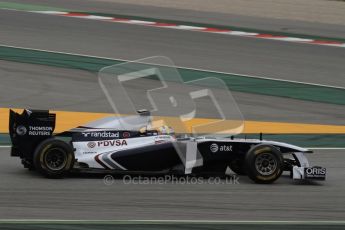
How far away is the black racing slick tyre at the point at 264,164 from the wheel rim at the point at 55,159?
2193 mm

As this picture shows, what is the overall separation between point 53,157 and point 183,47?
40.6 ft

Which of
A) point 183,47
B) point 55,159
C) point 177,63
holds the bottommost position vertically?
point 55,159

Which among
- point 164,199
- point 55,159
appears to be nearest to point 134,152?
point 55,159

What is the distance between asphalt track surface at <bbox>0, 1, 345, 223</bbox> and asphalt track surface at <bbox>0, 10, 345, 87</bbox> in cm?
3

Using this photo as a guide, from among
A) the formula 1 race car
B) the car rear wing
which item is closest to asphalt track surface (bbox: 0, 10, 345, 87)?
the formula 1 race car

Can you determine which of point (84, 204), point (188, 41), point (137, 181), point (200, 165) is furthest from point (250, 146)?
point (188, 41)

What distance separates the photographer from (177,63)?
70.8 ft

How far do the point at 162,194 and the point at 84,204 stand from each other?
1061 millimetres

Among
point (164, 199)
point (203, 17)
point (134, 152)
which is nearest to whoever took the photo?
point (164, 199)

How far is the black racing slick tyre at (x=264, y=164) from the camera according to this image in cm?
1153

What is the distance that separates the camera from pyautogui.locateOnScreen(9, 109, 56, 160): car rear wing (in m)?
11.5

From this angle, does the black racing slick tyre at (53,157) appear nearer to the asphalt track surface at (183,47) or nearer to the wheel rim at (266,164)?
the wheel rim at (266,164)

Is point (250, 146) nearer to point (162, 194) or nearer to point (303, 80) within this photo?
point (162, 194)

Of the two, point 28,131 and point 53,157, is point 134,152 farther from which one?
point 28,131
